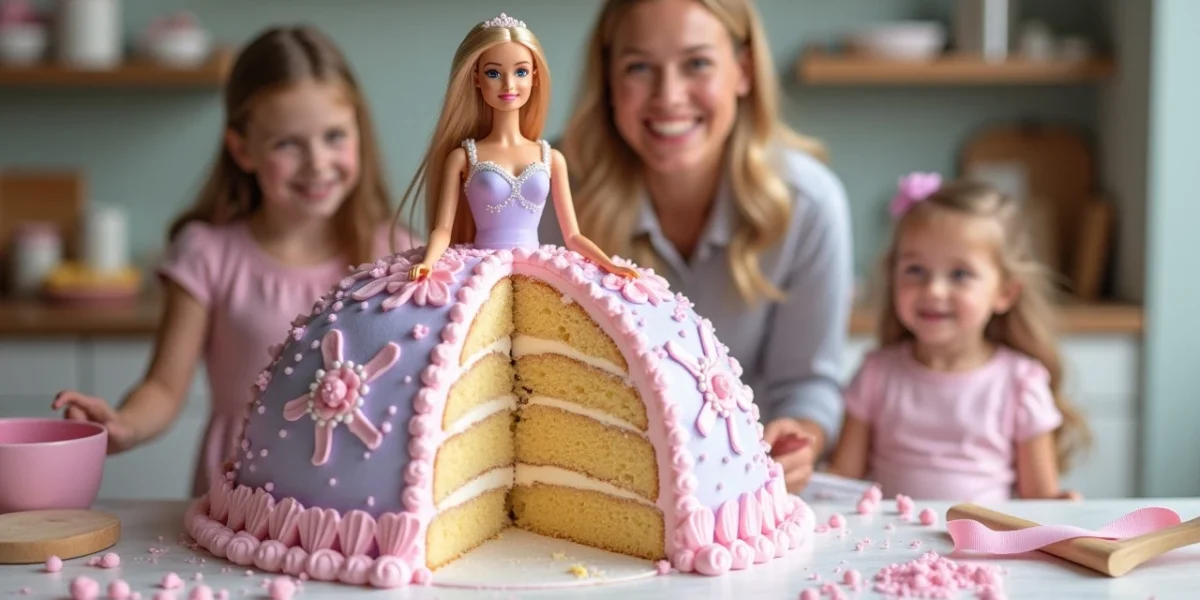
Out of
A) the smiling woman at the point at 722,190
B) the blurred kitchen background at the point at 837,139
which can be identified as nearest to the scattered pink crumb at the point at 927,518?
the smiling woman at the point at 722,190

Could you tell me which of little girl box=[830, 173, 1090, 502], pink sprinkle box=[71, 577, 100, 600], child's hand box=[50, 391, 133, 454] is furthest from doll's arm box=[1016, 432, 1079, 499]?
pink sprinkle box=[71, 577, 100, 600]

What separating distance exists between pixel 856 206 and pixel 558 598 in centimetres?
362

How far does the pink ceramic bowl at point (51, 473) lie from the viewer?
1.94m

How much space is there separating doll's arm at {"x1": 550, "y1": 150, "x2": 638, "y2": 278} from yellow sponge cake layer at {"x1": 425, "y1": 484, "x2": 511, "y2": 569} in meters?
0.36

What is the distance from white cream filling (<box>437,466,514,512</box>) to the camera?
1.82 metres

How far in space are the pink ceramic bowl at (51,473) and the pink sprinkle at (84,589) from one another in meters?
0.33

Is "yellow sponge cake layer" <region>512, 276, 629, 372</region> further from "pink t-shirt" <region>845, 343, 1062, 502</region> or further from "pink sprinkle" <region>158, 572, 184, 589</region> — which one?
"pink t-shirt" <region>845, 343, 1062, 502</region>

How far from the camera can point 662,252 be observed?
2.97 meters

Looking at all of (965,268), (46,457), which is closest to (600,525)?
(46,457)

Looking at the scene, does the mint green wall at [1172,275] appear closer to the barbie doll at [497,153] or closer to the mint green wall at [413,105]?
the mint green wall at [413,105]

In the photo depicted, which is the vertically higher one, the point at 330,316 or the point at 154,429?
the point at 330,316

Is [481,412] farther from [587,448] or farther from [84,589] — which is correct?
[84,589]

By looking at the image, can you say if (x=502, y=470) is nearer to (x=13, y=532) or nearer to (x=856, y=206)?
(x=13, y=532)

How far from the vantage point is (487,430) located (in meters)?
1.94
